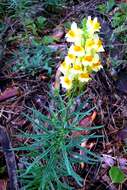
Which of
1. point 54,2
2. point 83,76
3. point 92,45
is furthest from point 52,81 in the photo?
point 54,2

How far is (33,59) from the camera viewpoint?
262 cm

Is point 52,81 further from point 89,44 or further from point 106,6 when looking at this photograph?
point 106,6

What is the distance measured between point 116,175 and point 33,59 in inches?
35.9

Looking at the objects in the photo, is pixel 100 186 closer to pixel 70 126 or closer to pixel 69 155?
pixel 69 155

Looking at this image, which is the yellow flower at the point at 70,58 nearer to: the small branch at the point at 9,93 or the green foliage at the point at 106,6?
the small branch at the point at 9,93

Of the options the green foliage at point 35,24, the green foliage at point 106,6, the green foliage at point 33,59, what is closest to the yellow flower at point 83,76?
the green foliage at point 33,59

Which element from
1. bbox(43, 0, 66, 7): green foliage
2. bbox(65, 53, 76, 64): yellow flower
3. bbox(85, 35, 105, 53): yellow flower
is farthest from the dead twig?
bbox(43, 0, 66, 7): green foliage

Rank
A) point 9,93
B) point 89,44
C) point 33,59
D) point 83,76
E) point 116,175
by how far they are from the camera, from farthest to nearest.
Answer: point 33,59 < point 9,93 < point 116,175 < point 83,76 < point 89,44

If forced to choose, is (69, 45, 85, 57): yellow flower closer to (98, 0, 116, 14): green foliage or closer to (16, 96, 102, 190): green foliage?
(16, 96, 102, 190): green foliage

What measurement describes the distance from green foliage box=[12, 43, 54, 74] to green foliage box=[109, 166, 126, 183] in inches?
29.1

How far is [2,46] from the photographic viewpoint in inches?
109

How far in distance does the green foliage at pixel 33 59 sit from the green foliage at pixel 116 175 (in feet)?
2.43

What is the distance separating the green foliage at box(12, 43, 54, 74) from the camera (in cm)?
260

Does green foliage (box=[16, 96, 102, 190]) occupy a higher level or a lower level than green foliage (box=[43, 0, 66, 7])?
lower
